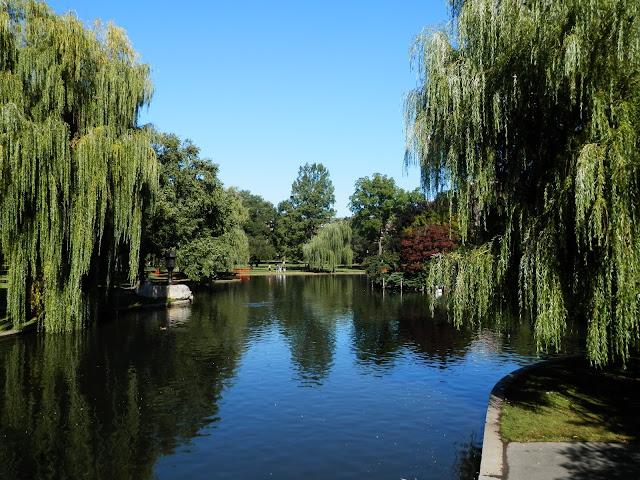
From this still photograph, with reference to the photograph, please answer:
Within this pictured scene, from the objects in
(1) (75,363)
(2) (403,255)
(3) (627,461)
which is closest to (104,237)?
(1) (75,363)

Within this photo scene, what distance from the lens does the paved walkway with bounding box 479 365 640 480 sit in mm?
→ 7141

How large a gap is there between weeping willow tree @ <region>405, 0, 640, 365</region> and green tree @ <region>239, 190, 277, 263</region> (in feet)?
196

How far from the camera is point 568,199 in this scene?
929cm

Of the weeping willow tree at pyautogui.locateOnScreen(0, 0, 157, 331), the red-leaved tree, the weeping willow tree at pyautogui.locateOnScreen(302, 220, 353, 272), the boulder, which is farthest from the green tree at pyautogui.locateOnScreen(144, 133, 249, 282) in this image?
the weeping willow tree at pyautogui.locateOnScreen(302, 220, 353, 272)

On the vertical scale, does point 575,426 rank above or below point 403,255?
below

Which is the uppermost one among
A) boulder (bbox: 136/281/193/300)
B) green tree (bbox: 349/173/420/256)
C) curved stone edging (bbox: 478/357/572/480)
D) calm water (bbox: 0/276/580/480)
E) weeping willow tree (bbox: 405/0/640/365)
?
green tree (bbox: 349/173/420/256)

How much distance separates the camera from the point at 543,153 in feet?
33.9

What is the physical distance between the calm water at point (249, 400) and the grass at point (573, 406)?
1008 mm

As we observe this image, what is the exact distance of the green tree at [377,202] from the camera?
3115 inches

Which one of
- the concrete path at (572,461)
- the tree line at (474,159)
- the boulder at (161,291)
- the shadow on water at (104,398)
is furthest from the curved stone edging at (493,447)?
the boulder at (161,291)

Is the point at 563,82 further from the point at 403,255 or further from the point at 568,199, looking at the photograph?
the point at 403,255

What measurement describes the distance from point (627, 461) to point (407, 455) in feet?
11.7

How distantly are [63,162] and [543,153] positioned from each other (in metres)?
16.2

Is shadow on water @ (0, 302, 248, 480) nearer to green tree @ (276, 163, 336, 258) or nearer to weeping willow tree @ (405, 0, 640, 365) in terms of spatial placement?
weeping willow tree @ (405, 0, 640, 365)
